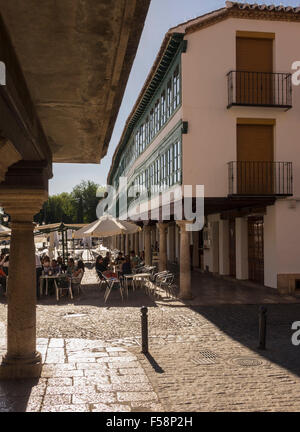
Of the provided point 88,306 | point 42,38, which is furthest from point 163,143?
point 42,38

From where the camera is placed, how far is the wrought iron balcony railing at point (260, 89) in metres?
16.4

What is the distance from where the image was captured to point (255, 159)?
16828 mm

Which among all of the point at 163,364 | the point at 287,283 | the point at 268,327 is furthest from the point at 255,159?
the point at 163,364

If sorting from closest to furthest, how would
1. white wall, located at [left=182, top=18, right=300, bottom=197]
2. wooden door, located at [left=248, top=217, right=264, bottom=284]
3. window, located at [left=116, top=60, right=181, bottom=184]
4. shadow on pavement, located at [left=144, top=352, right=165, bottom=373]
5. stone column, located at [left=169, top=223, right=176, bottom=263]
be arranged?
1. shadow on pavement, located at [left=144, top=352, right=165, bottom=373]
2. white wall, located at [left=182, top=18, right=300, bottom=197]
3. window, located at [left=116, top=60, right=181, bottom=184]
4. wooden door, located at [left=248, top=217, right=264, bottom=284]
5. stone column, located at [left=169, top=223, right=176, bottom=263]

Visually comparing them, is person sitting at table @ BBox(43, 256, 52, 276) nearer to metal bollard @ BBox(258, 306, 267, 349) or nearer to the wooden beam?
metal bollard @ BBox(258, 306, 267, 349)

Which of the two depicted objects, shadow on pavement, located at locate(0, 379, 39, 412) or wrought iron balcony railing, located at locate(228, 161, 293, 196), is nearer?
shadow on pavement, located at locate(0, 379, 39, 412)

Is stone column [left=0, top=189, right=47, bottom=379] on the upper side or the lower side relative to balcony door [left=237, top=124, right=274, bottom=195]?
lower

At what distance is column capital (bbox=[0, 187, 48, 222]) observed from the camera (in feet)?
22.3

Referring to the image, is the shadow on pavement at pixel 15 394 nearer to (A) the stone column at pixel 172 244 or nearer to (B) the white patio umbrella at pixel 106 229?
(B) the white patio umbrella at pixel 106 229

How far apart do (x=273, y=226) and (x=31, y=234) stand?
11274 millimetres

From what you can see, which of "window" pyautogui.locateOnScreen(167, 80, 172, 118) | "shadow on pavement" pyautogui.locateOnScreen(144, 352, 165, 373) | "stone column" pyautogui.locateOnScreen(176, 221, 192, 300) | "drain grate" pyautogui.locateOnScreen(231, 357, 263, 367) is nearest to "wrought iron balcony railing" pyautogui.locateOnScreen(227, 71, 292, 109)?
"window" pyautogui.locateOnScreen(167, 80, 172, 118)

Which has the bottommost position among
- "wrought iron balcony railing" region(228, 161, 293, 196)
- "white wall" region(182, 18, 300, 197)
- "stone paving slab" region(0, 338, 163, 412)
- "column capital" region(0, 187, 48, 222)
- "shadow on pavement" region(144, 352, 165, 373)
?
"shadow on pavement" region(144, 352, 165, 373)

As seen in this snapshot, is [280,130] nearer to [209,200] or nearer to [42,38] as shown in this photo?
[209,200]

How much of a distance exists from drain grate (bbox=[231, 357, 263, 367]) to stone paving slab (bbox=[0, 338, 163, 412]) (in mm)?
1619
